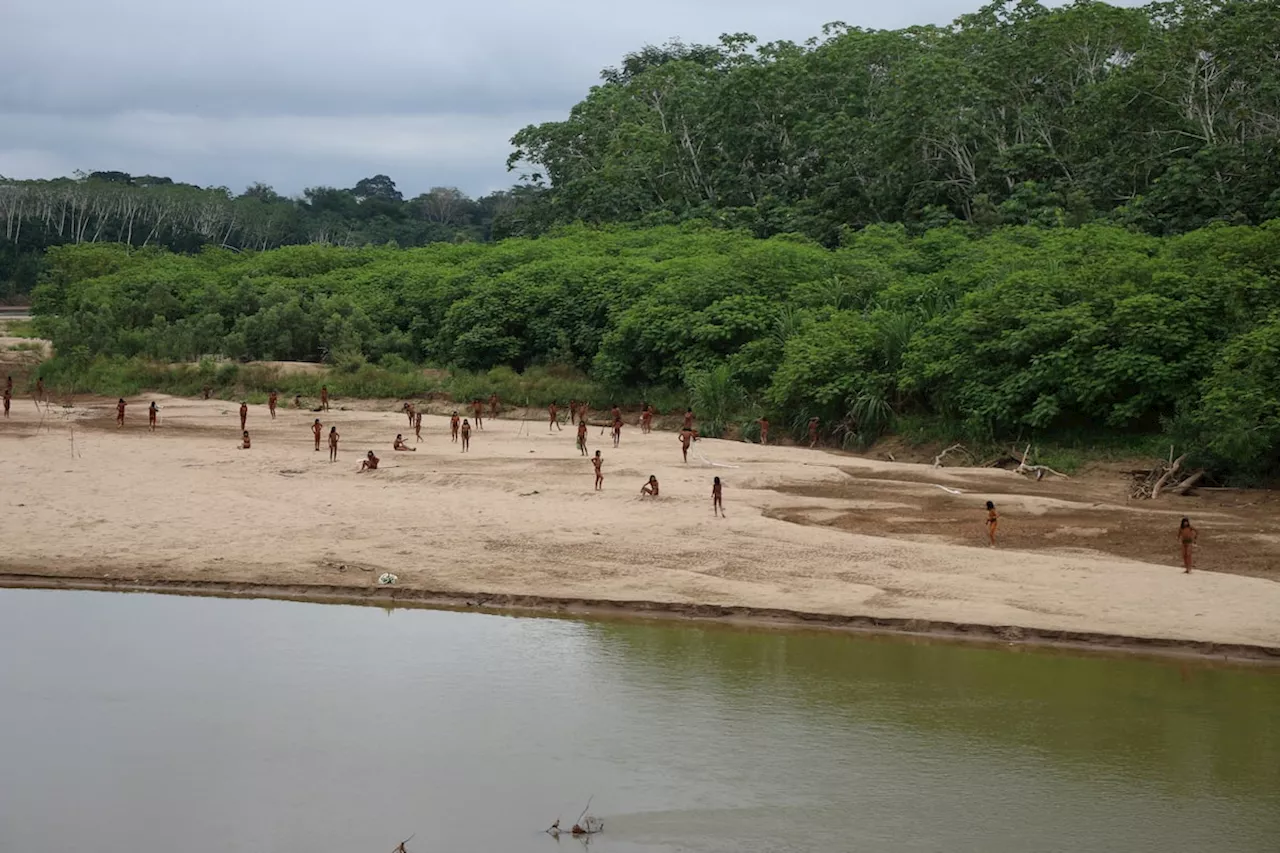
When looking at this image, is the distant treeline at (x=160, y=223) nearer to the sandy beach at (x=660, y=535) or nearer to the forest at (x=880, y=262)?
the forest at (x=880, y=262)

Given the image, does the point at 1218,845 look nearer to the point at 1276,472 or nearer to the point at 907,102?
the point at 1276,472

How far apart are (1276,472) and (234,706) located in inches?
752

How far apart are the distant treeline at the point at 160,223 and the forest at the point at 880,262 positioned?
97.5ft

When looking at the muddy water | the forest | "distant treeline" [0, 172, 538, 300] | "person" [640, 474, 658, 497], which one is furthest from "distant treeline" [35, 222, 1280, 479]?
"distant treeline" [0, 172, 538, 300]

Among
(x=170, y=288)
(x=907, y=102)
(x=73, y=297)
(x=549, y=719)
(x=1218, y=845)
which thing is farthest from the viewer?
(x=73, y=297)

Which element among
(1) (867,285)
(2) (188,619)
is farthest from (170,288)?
(2) (188,619)

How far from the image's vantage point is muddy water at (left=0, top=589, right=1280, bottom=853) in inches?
489

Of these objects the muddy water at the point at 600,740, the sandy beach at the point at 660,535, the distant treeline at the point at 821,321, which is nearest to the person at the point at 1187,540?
the sandy beach at the point at 660,535

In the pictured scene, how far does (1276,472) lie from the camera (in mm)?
25297

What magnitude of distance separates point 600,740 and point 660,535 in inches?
314

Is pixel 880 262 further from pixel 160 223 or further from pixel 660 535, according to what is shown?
pixel 160 223

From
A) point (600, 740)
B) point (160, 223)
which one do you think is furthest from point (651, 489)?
point (160, 223)

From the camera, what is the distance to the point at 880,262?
3994cm

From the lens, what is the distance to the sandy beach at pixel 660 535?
18750 millimetres
